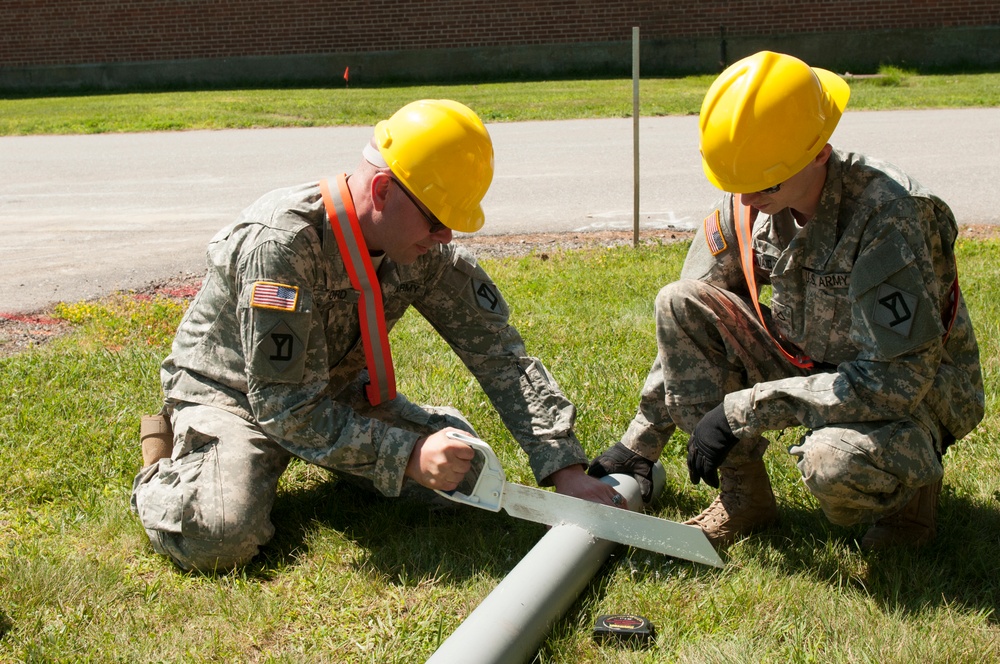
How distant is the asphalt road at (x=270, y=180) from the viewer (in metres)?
8.10

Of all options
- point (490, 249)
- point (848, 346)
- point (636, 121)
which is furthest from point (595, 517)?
point (490, 249)

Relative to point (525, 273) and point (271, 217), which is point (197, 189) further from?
point (271, 217)

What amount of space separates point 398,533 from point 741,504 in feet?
4.08

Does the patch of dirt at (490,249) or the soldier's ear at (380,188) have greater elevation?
the soldier's ear at (380,188)

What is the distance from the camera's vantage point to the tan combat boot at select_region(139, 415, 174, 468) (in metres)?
3.88

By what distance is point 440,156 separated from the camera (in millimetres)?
3164

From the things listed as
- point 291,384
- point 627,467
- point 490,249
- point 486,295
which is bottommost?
point 490,249

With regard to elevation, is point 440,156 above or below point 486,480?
above

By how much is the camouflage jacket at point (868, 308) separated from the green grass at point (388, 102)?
13.0m

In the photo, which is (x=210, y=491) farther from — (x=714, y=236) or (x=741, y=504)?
(x=714, y=236)

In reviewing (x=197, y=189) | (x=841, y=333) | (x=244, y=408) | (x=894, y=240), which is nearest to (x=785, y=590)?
(x=841, y=333)

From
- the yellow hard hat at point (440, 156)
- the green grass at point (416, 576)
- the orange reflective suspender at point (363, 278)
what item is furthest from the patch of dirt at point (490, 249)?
the yellow hard hat at point (440, 156)

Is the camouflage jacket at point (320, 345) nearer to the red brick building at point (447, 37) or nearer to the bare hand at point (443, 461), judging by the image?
the bare hand at point (443, 461)

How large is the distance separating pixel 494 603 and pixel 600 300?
3.60 metres
